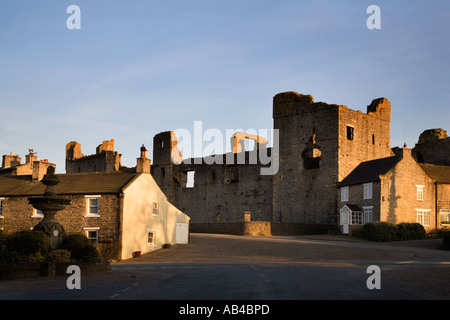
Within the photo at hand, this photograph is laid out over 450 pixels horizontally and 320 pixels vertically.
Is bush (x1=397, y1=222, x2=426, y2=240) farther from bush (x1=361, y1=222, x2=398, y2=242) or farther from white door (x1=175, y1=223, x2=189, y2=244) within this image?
white door (x1=175, y1=223, x2=189, y2=244)

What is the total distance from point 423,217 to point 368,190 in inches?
205

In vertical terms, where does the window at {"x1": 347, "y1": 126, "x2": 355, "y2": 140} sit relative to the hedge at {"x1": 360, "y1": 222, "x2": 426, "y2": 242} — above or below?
above

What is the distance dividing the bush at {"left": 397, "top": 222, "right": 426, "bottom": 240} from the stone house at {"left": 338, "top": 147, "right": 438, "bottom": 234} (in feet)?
5.69

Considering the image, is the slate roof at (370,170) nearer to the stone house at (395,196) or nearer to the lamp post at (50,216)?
the stone house at (395,196)

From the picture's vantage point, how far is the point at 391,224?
43781 mm

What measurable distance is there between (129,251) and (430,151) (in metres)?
38.3

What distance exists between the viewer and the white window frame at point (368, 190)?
47094 mm

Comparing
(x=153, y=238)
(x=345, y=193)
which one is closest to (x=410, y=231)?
(x=345, y=193)

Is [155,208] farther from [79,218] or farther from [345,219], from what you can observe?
[345,219]

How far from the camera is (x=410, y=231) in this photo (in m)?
44.1

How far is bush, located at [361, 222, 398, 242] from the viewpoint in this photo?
140ft

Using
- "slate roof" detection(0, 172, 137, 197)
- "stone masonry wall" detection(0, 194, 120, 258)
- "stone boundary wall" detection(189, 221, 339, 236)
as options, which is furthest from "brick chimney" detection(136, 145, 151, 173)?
"stone boundary wall" detection(189, 221, 339, 236)

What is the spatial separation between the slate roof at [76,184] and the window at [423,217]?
24565 mm

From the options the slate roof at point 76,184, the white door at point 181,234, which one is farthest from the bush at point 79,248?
the white door at point 181,234
